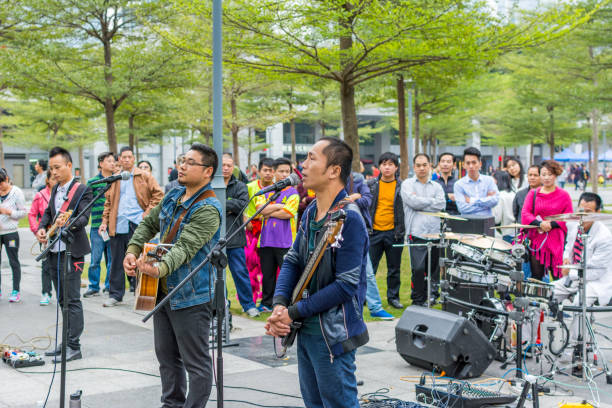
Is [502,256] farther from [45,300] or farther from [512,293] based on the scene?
[45,300]

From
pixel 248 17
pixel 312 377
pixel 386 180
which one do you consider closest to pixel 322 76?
pixel 248 17

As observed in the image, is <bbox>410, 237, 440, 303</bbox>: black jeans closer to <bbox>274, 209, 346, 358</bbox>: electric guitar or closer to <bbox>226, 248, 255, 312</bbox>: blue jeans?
<bbox>226, 248, 255, 312</bbox>: blue jeans

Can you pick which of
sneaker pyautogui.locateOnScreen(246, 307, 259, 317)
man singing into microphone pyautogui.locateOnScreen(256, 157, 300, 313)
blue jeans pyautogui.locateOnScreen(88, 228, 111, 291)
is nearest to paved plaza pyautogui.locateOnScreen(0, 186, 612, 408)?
sneaker pyautogui.locateOnScreen(246, 307, 259, 317)

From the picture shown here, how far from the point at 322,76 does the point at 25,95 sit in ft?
→ 32.1

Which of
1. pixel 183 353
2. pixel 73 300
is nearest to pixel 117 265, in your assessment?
pixel 73 300

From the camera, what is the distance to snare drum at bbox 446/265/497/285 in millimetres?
7031

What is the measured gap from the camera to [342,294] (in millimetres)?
3562

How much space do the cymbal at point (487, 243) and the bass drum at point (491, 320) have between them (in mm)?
591

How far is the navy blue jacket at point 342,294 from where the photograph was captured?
356 centimetres

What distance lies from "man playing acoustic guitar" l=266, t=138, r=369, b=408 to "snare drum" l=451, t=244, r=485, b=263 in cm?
369

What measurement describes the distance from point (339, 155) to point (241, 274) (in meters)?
5.23

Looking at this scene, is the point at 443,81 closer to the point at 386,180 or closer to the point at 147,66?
the point at 386,180

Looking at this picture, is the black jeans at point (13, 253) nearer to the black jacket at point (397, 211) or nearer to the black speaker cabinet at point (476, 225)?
the black jacket at point (397, 211)

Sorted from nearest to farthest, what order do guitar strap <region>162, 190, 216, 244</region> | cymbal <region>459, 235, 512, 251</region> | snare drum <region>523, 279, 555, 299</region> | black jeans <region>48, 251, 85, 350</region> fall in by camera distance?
guitar strap <region>162, 190, 216, 244</region> → snare drum <region>523, 279, 555, 299</region> → black jeans <region>48, 251, 85, 350</region> → cymbal <region>459, 235, 512, 251</region>
